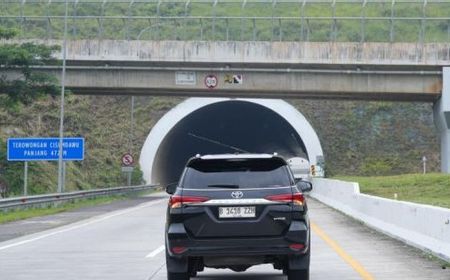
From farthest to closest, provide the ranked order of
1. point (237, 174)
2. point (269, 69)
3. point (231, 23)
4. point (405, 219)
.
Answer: point (231, 23) < point (269, 69) < point (405, 219) < point (237, 174)

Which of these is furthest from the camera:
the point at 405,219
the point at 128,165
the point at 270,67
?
the point at 128,165

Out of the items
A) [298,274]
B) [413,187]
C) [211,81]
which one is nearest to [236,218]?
[298,274]

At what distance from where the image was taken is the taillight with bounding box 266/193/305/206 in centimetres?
1112

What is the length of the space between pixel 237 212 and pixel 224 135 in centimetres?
6104

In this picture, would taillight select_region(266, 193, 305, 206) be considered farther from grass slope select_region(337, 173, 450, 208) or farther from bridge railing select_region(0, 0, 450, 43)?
bridge railing select_region(0, 0, 450, 43)

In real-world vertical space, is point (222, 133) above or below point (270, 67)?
below

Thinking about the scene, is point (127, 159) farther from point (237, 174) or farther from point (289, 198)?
point (289, 198)

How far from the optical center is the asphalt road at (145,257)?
45.3 ft

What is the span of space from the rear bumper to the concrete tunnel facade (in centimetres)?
4820

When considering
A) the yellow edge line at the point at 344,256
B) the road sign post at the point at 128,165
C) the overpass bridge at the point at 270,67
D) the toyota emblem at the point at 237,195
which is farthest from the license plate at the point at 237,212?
the road sign post at the point at 128,165

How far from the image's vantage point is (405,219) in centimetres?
1980

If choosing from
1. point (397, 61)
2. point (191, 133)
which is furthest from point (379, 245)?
point (191, 133)

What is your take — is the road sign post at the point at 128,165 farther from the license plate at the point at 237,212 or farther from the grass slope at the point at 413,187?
the license plate at the point at 237,212

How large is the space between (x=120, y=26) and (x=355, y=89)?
53032 mm
